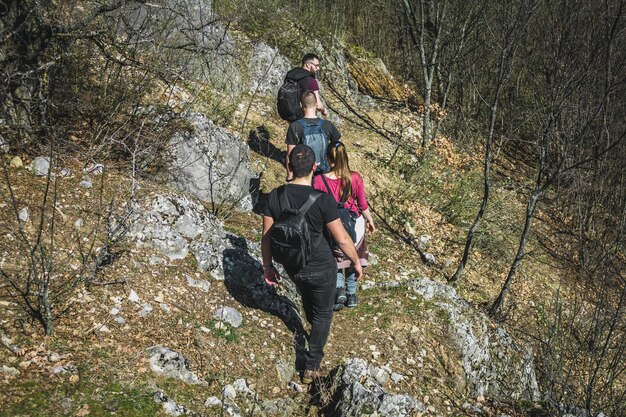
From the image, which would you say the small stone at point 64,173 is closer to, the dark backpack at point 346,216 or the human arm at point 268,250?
the human arm at point 268,250

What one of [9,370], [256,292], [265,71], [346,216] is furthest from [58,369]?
[265,71]

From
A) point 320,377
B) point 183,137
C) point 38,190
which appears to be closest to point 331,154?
point 320,377

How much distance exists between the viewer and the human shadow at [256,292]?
4512 mm

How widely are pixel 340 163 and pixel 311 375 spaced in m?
1.79

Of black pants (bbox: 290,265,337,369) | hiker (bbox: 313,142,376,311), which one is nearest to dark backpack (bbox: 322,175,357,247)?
hiker (bbox: 313,142,376,311)

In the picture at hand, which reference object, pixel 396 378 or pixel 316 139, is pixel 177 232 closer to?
pixel 316 139

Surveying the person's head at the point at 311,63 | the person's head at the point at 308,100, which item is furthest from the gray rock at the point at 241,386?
the person's head at the point at 311,63

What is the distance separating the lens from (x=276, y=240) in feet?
11.6

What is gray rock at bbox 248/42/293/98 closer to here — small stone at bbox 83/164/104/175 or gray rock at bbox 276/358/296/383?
small stone at bbox 83/164/104/175

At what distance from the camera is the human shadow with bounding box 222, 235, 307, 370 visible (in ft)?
14.8

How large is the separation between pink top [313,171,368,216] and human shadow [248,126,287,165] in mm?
3236

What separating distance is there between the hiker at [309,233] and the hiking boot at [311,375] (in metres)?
0.39

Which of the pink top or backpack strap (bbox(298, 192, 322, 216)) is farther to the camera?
the pink top

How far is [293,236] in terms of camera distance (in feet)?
11.4
